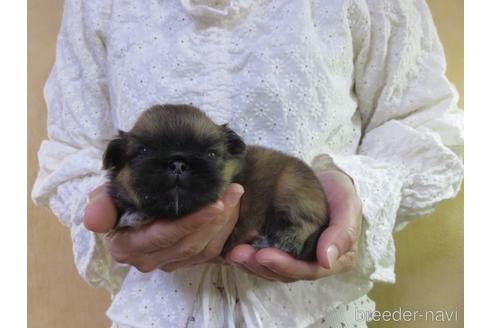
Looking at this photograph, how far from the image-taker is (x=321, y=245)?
1.38ft

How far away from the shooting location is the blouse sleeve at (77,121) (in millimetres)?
530

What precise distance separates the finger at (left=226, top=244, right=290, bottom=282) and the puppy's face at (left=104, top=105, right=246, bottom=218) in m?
0.06

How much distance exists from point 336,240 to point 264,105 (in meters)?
0.17

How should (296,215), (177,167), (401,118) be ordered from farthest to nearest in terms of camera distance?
(401,118) < (296,215) < (177,167)

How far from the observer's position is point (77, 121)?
56 centimetres

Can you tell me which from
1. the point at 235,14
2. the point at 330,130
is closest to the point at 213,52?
the point at 235,14

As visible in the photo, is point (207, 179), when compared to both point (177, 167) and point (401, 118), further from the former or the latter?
point (401, 118)

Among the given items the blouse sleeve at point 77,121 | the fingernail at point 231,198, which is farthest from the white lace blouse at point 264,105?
the fingernail at point 231,198

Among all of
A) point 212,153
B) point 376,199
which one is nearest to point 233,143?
point 212,153

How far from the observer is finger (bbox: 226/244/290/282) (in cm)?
42

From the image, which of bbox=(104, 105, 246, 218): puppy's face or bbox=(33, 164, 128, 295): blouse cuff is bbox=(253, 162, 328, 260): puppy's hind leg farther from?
bbox=(33, 164, 128, 295): blouse cuff

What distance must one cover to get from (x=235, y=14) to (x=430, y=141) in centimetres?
26

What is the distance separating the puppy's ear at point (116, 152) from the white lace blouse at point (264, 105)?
3.4 inches
